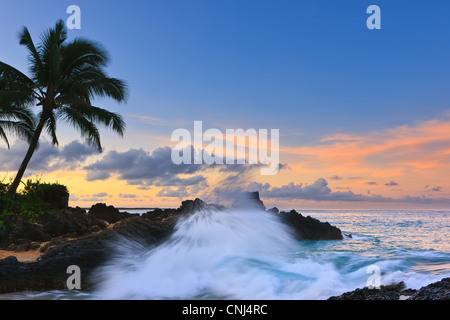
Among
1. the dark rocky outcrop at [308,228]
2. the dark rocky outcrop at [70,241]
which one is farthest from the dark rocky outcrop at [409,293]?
the dark rocky outcrop at [308,228]

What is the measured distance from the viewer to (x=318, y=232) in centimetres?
1669

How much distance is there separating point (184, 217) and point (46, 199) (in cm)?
908

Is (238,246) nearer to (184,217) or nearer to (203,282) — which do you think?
(184,217)

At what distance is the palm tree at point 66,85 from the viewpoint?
54.0 feet

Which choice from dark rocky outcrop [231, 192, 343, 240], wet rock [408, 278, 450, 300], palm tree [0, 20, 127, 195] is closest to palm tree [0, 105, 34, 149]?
palm tree [0, 20, 127, 195]

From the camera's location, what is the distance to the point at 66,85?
Answer: 16812mm

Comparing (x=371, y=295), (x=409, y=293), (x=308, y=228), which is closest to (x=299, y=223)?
(x=308, y=228)

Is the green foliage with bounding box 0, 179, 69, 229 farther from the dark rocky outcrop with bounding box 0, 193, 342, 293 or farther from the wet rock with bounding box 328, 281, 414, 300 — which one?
the wet rock with bounding box 328, 281, 414, 300

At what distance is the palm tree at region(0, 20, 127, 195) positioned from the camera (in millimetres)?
16453

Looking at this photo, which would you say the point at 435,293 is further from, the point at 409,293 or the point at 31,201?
the point at 31,201

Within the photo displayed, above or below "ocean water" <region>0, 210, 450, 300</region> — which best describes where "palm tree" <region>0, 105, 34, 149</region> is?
above

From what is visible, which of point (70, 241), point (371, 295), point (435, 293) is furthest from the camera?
point (70, 241)

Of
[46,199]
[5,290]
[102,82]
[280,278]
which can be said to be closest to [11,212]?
[46,199]

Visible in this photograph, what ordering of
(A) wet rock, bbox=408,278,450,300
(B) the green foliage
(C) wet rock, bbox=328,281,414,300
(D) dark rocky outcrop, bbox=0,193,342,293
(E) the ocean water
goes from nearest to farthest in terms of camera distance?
(A) wet rock, bbox=408,278,450,300, (C) wet rock, bbox=328,281,414,300, (D) dark rocky outcrop, bbox=0,193,342,293, (E) the ocean water, (B) the green foliage
